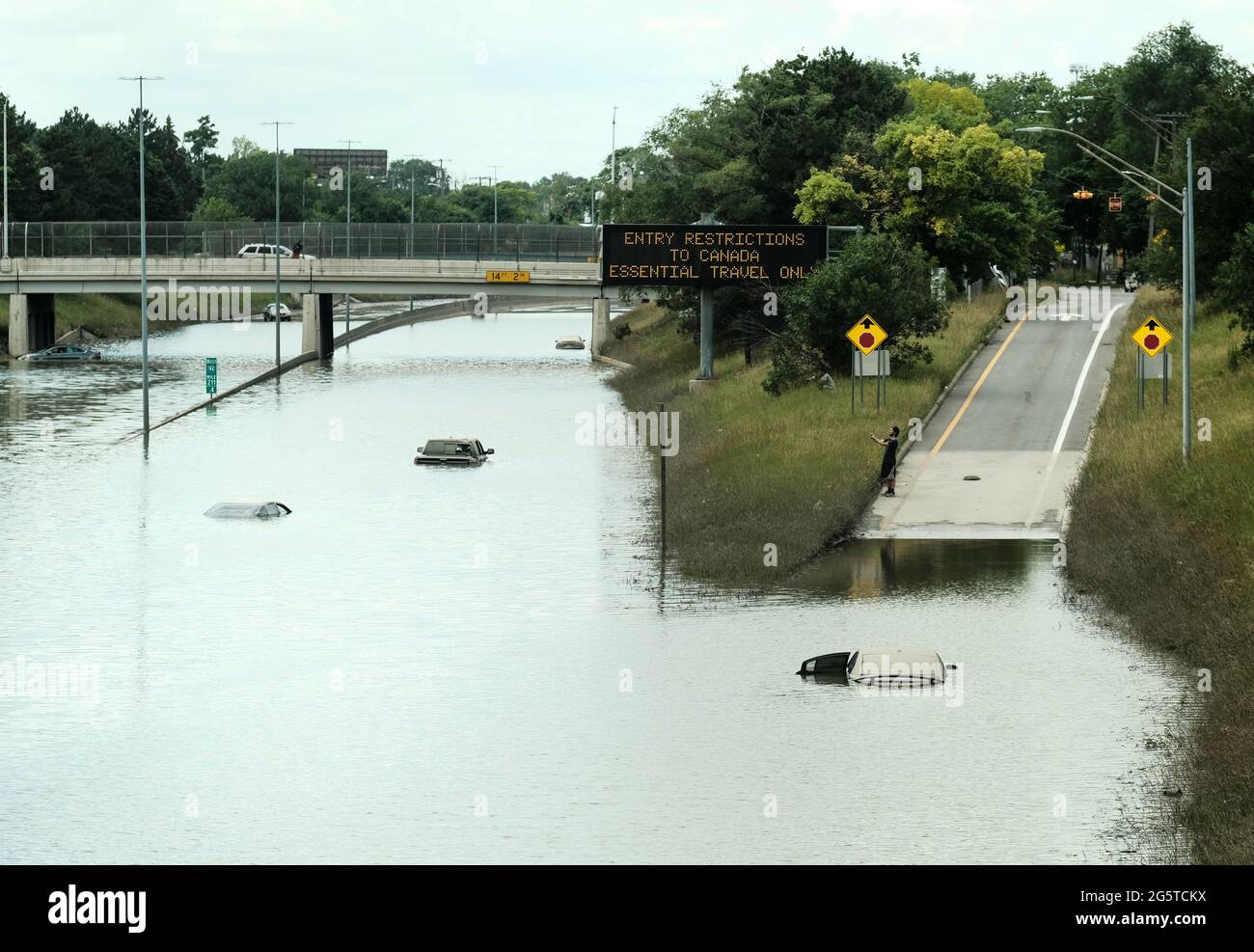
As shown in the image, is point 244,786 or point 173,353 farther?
point 173,353

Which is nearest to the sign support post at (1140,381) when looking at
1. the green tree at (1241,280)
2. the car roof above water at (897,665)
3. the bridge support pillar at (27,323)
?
the green tree at (1241,280)

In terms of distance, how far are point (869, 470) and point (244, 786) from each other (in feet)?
94.4

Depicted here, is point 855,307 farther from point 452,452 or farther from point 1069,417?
point 452,452

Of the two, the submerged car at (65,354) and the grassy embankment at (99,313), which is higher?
the grassy embankment at (99,313)

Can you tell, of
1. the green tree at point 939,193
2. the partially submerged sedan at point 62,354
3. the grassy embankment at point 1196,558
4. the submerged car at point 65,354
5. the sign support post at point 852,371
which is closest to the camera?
the grassy embankment at point 1196,558

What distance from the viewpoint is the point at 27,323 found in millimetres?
113562

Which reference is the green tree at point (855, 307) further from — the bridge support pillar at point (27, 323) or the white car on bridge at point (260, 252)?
the bridge support pillar at point (27, 323)

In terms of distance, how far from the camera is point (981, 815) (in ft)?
84.4

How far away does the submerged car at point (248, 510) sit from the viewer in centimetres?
5359

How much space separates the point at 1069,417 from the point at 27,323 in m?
71.7

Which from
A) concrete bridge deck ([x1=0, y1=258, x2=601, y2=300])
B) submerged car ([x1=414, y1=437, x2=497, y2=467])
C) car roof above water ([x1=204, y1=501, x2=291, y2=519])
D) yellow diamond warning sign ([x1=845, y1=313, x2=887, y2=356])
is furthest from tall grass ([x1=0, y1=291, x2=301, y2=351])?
yellow diamond warning sign ([x1=845, y1=313, x2=887, y2=356])

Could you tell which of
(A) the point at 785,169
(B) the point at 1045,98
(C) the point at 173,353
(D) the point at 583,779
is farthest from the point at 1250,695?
(B) the point at 1045,98

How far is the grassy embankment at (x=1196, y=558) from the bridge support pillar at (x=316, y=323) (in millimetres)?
64214
